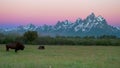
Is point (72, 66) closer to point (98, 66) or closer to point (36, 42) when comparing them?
point (98, 66)

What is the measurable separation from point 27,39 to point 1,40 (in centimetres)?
1045

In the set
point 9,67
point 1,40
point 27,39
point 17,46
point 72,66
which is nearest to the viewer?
point 9,67

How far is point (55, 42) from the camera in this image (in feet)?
319

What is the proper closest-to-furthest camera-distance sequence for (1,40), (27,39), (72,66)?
(72,66) → (1,40) → (27,39)

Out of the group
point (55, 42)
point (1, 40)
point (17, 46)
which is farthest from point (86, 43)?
point (17, 46)

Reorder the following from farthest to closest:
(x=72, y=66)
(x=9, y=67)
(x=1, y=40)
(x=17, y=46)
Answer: (x=1, y=40) < (x=17, y=46) < (x=72, y=66) < (x=9, y=67)

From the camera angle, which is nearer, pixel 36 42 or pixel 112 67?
pixel 112 67

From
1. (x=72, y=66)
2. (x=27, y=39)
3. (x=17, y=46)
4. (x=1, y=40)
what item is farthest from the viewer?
(x=27, y=39)

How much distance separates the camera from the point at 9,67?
73.3 ft

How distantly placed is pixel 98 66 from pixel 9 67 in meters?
6.79

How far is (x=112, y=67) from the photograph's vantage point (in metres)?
24.8

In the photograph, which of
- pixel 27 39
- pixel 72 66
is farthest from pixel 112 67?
pixel 27 39

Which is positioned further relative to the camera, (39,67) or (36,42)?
(36,42)

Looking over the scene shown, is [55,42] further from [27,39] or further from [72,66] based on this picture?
[72,66]
